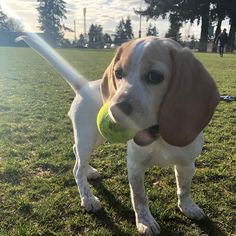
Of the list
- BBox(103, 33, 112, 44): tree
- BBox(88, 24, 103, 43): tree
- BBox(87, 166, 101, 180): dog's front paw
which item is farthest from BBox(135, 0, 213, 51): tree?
BBox(87, 166, 101, 180): dog's front paw

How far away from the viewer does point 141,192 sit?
371 centimetres

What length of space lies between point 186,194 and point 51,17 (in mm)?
99463

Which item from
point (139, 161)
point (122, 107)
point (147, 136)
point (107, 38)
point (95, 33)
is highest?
point (122, 107)

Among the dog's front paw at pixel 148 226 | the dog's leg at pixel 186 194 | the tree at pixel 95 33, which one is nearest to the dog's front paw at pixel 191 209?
the dog's leg at pixel 186 194

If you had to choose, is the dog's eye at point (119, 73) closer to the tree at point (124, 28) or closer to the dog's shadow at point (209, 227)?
the dog's shadow at point (209, 227)

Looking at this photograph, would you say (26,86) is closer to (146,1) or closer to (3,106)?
(3,106)

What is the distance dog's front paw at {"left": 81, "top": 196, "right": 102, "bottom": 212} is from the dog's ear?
1.33m

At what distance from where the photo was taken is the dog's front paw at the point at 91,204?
4.07m

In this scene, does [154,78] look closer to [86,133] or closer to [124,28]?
[86,133]

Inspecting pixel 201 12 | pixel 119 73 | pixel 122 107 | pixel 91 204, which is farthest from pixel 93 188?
pixel 201 12

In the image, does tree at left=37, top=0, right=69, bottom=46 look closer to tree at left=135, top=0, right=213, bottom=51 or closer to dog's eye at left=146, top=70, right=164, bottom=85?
tree at left=135, top=0, right=213, bottom=51

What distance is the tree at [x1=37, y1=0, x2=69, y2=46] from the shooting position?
97.1m

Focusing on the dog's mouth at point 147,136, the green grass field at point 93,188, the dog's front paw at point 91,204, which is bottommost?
the green grass field at point 93,188

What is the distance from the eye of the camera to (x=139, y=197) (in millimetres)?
3711
